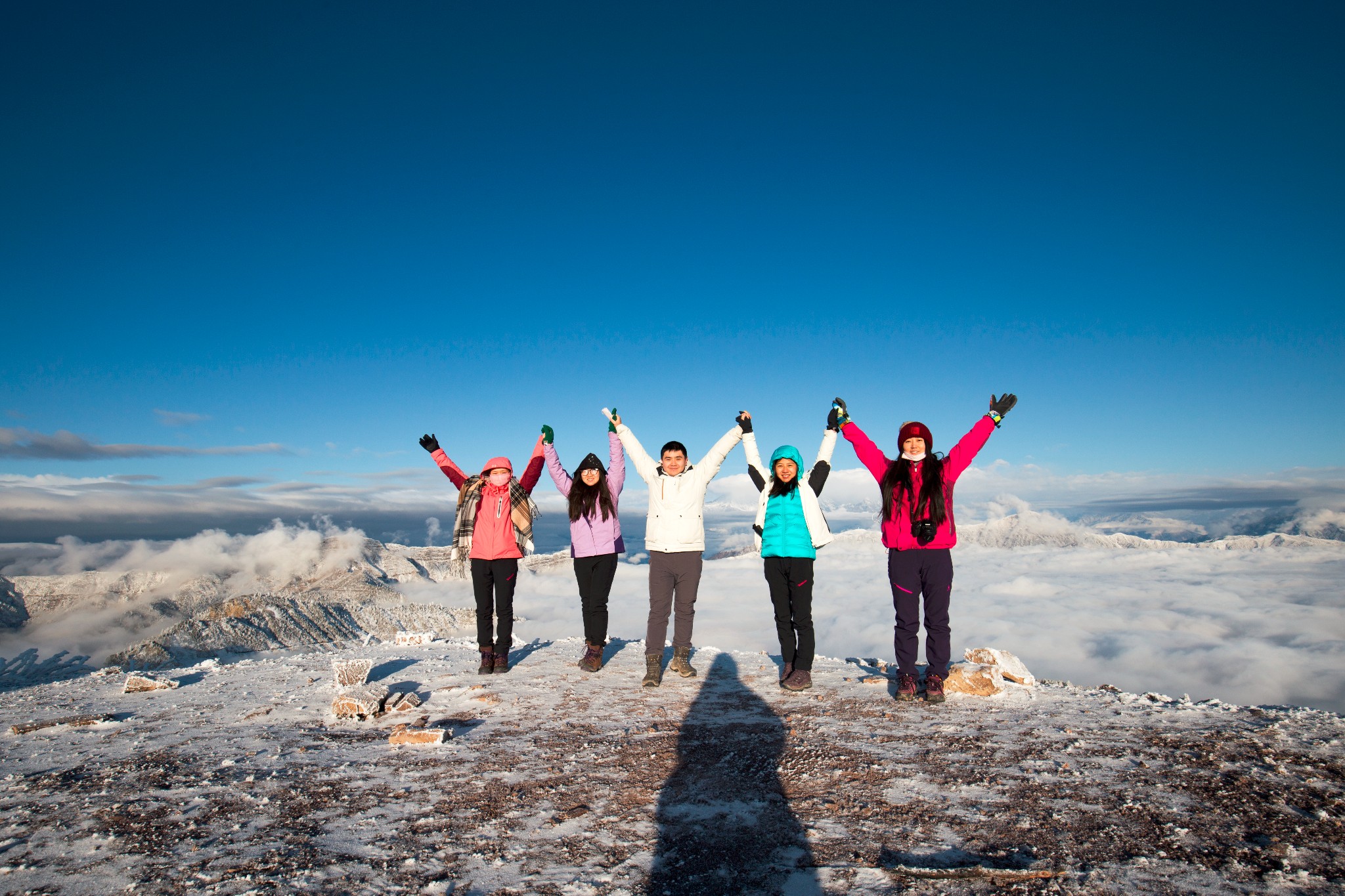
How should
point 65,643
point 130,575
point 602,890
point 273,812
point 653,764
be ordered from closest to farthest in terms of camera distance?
point 602,890 < point 273,812 < point 653,764 < point 65,643 < point 130,575

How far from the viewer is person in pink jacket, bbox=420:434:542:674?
7.94 m

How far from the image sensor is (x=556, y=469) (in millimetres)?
8305

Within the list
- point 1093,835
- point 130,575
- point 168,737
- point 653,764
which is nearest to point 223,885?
point 653,764

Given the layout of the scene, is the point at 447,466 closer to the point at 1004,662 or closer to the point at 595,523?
the point at 595,523

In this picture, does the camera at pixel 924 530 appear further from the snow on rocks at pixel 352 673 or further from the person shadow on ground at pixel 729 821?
the snow on rocks at pixel 352 673

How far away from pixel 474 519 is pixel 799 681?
4.69 metres

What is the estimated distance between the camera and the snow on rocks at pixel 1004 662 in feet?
23.6

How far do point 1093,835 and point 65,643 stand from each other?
208444 mm

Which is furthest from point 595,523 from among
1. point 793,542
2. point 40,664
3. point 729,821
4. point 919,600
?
point 40,664

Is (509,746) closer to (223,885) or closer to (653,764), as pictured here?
(653,764)

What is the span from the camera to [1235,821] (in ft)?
11.2

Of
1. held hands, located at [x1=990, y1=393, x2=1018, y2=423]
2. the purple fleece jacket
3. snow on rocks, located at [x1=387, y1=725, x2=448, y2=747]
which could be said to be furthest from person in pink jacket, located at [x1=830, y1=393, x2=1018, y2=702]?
snow on rocks, located at [x1=387, y1=725, x2=448, y2=747]

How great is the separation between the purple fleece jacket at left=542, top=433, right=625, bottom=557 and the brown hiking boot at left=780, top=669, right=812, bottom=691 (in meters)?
2.72

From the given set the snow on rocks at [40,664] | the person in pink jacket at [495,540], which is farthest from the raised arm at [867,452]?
the snow on rocks at [40,664]
